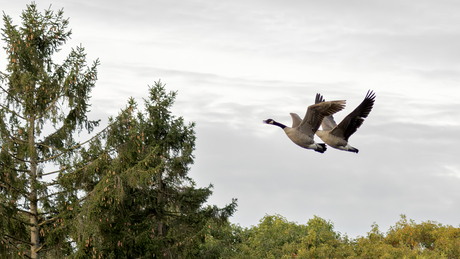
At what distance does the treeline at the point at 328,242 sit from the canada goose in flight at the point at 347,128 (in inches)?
616

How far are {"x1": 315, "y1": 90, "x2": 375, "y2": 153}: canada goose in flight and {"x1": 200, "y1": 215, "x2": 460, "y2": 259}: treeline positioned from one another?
15.6m

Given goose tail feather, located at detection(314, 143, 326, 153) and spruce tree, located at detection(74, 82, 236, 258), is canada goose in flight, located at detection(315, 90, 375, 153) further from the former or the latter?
spruce tree, located at detection(74, 82, 236, 258)

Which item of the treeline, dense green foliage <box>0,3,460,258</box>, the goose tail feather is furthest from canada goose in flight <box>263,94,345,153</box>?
the treeline

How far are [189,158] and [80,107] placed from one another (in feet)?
20.4

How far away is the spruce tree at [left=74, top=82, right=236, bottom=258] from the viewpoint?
14.8m

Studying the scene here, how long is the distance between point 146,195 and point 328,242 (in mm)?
12130

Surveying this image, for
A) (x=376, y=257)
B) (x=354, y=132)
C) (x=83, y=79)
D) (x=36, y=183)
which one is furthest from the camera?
(x=376, y=257)

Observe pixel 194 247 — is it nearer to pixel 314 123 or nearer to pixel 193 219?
pixel 193 219

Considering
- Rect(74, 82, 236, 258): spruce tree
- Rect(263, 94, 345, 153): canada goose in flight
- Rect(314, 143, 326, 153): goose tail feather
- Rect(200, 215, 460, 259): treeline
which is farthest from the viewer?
Rect(200, 215, 460, 259): treeline

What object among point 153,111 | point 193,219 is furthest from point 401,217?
point 153,111

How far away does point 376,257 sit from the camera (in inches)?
987

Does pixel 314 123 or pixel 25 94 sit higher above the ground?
pixel 25 94

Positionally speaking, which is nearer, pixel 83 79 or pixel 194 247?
pixel 83 79

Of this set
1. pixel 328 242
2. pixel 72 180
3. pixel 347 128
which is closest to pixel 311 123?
pixel 347 128
